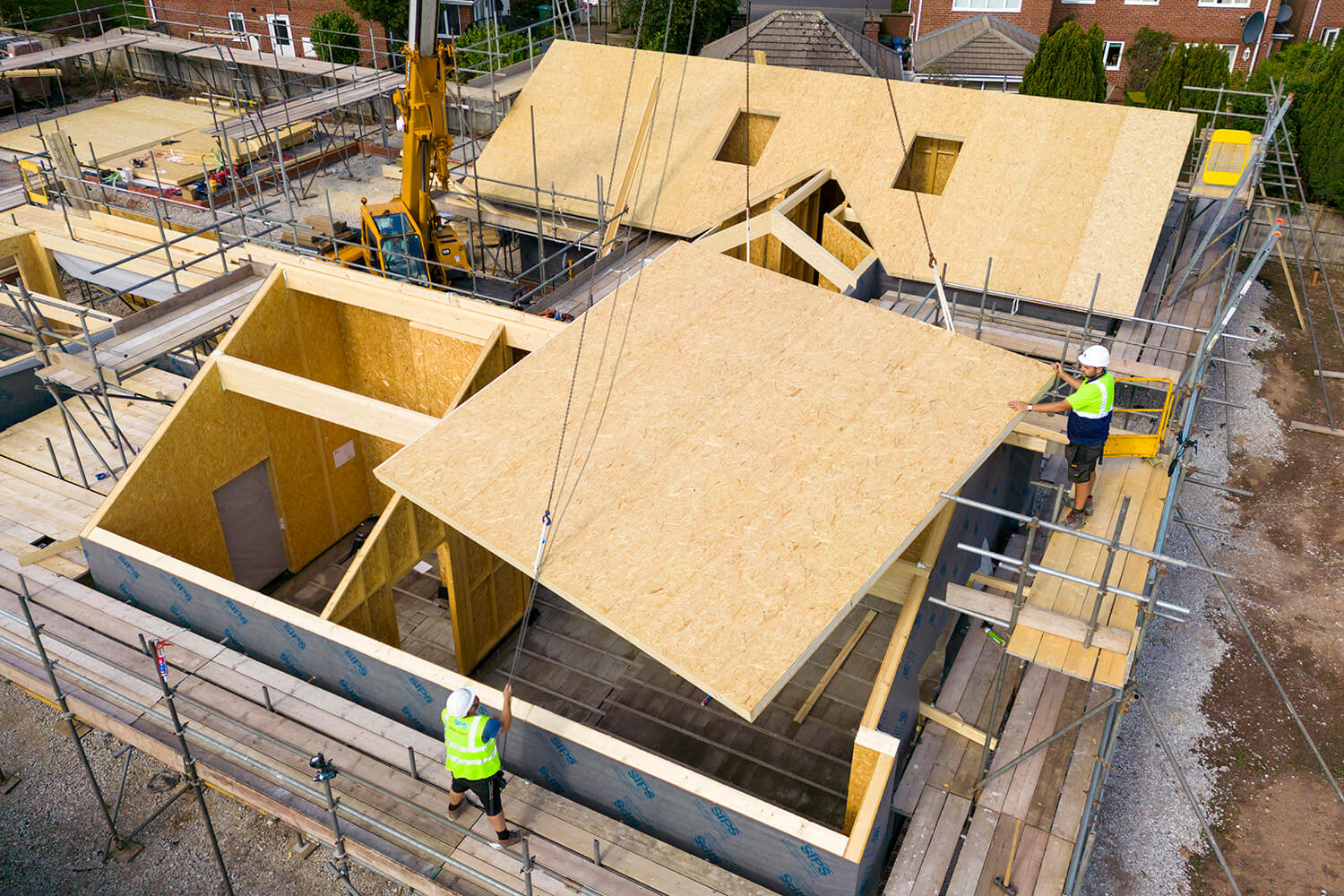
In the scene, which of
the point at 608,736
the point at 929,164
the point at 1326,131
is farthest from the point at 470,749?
the point at 1326,131

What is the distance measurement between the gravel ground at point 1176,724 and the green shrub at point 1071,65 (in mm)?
12989

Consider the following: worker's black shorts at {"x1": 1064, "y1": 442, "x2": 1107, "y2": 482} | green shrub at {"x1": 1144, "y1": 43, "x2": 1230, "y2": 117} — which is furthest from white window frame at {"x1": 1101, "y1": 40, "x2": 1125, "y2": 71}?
worker's black shorts at {"x1": 1064, "y1": 442, "x2": 1107, "y2": 482}

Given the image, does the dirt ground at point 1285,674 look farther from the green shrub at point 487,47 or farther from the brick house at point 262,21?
the brick house at point 262,21

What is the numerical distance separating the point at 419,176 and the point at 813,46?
16088 mm

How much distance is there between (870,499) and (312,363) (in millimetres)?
9999

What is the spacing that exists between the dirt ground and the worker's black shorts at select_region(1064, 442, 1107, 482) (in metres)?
5.06

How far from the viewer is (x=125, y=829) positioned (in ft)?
38.8

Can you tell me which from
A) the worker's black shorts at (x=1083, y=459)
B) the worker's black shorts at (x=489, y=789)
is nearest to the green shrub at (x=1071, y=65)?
the worker's black shorts at (x=1083, y=459)

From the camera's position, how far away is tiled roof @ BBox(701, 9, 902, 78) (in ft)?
92.8

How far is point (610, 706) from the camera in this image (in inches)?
527

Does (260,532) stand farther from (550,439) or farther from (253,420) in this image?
(550,439)

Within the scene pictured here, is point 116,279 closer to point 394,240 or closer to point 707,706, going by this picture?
point 394,240

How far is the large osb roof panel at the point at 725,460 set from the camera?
28.0 feet

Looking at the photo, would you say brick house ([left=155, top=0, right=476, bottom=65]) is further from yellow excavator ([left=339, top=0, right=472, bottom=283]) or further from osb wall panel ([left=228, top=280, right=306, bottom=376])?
osb wall panel ([left=228, top=280, right=306, bottom=376])
